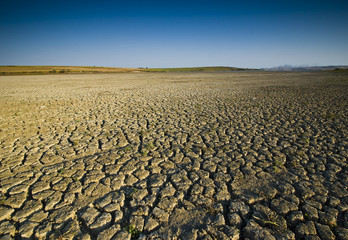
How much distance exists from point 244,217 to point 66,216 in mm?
2120

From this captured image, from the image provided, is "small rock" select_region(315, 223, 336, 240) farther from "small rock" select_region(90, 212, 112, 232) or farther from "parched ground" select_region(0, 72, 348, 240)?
"small rock" select_region(90, 212, 112, 232)

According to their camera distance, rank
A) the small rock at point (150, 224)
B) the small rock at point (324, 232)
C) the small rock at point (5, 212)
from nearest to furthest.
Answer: the small rock at point (324, 232) < the small rock at point (150, 224) < the small rock at point (5, 212)

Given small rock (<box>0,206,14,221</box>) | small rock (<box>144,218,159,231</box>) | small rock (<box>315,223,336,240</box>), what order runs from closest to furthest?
1. small rock (<box>315,223,336,240</box>)
2. small rock (<box>144,218,159,231</box>)
3. small rock (<box>0,206,14,221</box>)

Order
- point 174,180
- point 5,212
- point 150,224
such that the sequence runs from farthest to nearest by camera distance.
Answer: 1. point 174,180
2. point 5,212
3. point 150,224

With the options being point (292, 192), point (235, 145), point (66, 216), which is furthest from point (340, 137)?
point (66, 216)

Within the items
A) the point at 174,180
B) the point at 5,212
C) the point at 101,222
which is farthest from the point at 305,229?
the point at 5,212

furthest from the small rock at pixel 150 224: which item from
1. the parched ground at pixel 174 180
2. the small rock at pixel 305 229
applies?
the small rock at pixel 305 229

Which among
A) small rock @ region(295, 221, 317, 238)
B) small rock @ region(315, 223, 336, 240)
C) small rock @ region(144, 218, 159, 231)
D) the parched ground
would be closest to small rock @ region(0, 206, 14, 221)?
the parched ground

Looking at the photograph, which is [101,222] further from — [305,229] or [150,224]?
[305,229]

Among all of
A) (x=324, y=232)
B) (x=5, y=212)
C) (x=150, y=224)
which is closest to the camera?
(x=324, y=232)

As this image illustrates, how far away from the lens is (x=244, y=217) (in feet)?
6.70

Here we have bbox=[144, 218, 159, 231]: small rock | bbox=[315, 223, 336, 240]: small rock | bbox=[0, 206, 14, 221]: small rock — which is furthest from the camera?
bbox=[0, 206, 14, 221]: small rock

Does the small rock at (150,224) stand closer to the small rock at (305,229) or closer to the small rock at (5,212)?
the small rock at (305,229)

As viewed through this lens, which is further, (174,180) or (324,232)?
(174,180)
